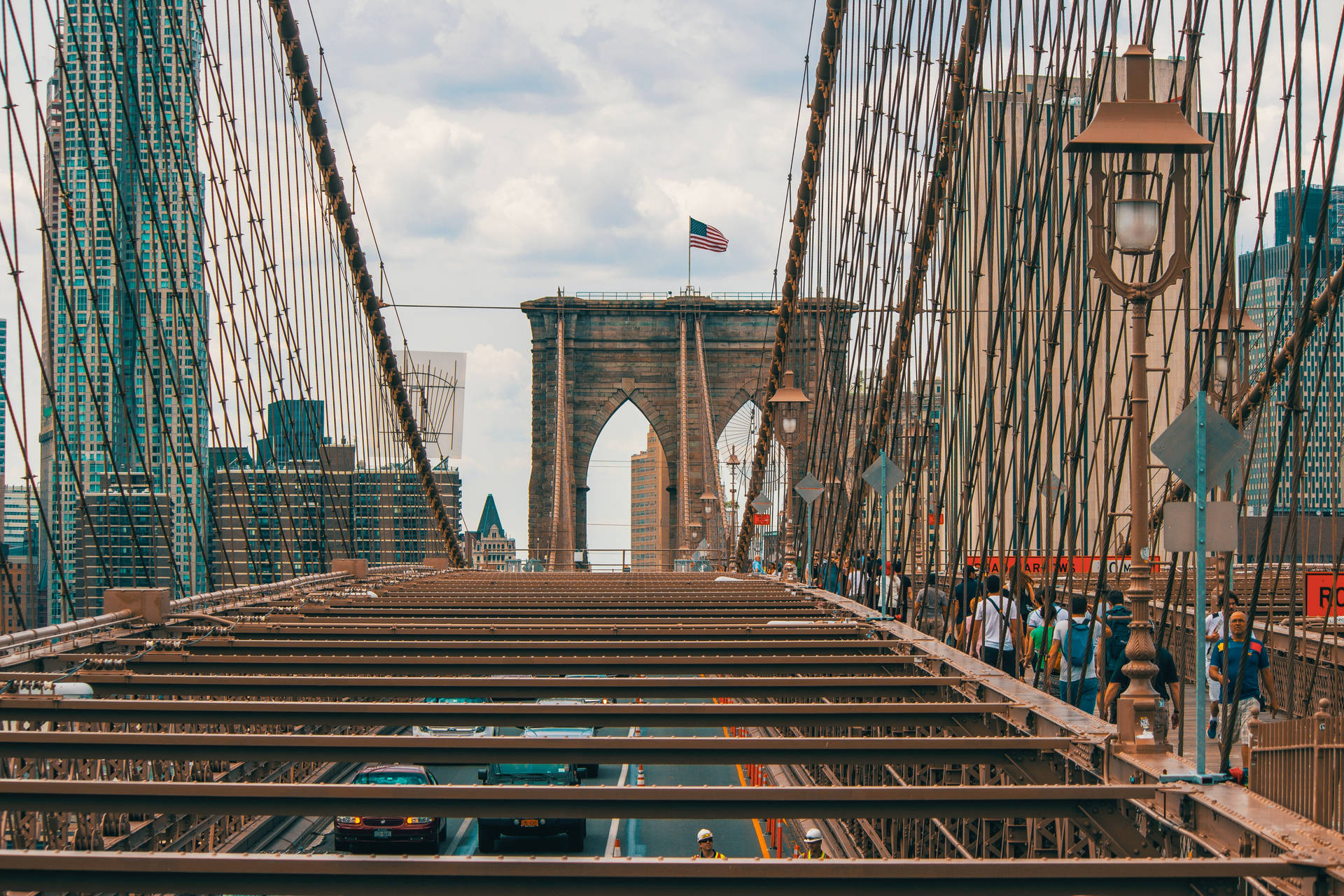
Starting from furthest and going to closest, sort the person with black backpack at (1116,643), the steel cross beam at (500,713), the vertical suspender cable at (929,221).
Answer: the vertical suspender cable at (929,221)
the person with black backpack at (1116,643)
the steel cross beam at (500,713)

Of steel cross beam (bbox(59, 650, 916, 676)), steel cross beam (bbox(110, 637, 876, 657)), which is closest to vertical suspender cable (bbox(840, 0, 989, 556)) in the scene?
steel cross beam (bbox(110, 637, 876, 657))

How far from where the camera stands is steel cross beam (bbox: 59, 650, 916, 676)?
7.38m

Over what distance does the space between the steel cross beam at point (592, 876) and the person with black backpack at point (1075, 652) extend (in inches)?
176

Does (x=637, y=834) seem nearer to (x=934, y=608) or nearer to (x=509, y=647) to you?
(x=934, y=608)

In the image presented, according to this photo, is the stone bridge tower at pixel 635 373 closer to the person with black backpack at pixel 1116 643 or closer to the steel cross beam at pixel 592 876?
the person with black backpack at pixel 1116 643

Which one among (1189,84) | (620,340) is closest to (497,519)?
(620,340)

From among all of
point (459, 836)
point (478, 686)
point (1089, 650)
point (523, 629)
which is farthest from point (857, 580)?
point (478, 686)

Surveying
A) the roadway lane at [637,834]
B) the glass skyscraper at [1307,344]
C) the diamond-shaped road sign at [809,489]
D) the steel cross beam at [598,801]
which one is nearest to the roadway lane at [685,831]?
the roadway lane at [637,834]

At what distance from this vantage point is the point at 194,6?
13547 mm

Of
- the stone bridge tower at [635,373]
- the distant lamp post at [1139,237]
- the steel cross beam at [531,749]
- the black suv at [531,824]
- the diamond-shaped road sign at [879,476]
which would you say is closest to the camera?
the steel cross beam at [531,749]

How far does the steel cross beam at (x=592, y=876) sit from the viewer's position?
381 centimetres

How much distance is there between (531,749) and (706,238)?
132 feet

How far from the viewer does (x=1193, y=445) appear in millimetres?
5289

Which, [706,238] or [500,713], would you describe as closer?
[500,713]
